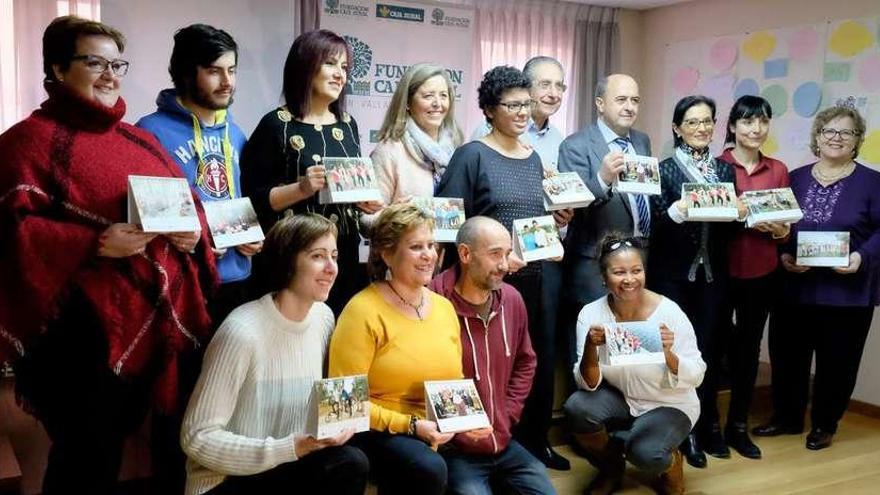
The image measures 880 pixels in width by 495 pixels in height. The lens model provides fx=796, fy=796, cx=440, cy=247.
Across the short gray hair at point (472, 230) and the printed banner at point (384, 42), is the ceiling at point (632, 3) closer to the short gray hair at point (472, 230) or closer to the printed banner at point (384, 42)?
the printed banner at point (384, 42)

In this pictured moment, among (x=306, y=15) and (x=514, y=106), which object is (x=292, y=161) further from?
(x=306, y=15)

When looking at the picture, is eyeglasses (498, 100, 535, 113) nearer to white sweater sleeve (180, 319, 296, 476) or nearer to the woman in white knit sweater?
the woman in white knit sweater

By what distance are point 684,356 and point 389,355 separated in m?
1.25

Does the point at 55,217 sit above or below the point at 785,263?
above

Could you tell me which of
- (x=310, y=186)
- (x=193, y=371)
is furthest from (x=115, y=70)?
(x=193, y=371)

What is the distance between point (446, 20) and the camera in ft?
17.2

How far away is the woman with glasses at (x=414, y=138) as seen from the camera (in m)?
2.93

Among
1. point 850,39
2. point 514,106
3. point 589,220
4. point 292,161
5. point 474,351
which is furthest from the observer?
point 850,39

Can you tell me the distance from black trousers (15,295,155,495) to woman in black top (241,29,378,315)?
0.70m

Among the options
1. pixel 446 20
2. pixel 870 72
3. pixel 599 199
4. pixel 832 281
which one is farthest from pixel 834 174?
pixel 446 20

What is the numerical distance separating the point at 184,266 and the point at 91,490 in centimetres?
59

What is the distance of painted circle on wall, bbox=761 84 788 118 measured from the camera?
4.98 m

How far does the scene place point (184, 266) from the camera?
2104 millimetres

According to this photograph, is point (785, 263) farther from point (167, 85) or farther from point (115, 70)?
point (167, 85)
